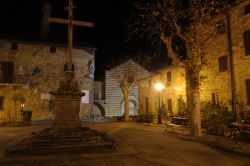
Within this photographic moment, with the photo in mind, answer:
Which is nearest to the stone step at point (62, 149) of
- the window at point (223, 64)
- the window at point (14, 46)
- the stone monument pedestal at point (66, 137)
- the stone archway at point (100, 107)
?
the stone monument pedestal at point (66, 137)

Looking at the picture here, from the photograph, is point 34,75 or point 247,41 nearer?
point 247,41

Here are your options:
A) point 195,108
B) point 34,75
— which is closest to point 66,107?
point 195,108

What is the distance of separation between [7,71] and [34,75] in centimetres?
284

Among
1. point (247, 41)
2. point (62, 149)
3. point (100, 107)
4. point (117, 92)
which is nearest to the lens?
point (62, 149)

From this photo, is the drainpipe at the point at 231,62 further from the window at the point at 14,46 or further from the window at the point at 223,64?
the window at the point at 14,46

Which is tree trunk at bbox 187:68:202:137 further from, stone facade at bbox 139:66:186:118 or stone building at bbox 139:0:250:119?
stone facade at bbox 139:66:186:118

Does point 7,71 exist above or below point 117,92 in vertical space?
above

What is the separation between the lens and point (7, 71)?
24078mm

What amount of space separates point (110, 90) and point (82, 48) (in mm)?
7907

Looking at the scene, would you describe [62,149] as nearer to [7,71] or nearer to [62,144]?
[62,144]

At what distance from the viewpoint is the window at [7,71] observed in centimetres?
2366

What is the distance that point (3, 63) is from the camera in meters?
24.2

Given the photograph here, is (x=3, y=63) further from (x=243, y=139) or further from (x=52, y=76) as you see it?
(x=243, y=139)

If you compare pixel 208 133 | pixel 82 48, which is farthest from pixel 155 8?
pixel 82 48
